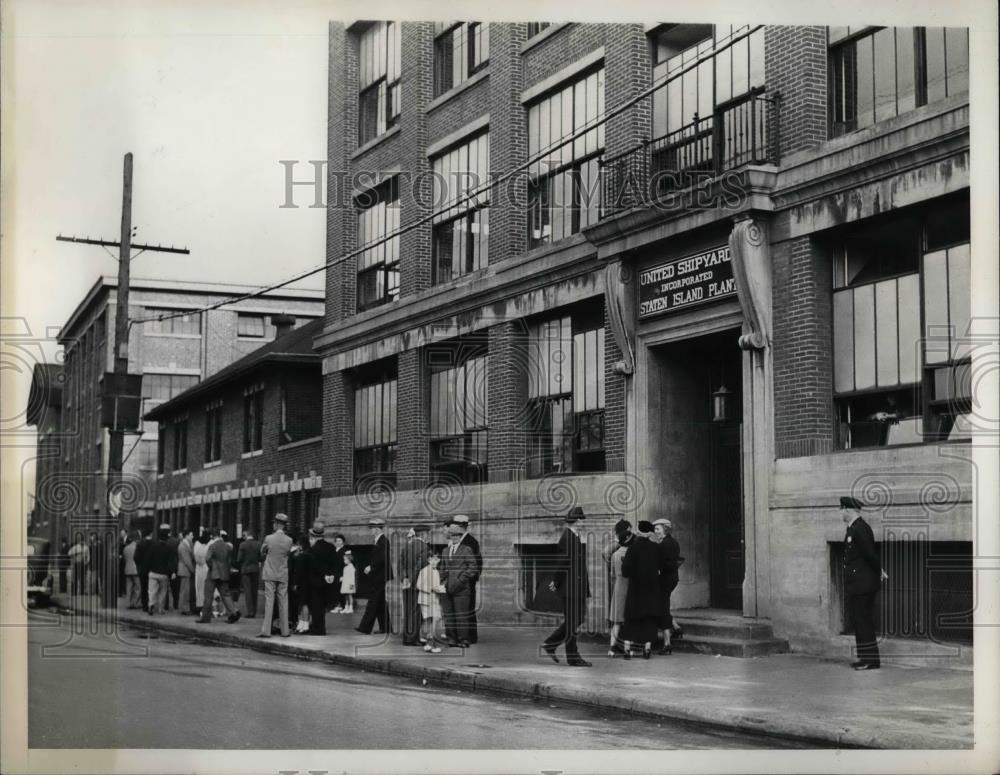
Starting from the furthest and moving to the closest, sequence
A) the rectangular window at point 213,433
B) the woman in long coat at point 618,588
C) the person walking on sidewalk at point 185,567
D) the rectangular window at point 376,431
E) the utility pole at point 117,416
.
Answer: the rectangular window at point 213,433
the person walking on sidewalk at point 185,567
the rectangular window at point 376,431
the utility pole at point 117,416
the woman in long coat at point 618,588

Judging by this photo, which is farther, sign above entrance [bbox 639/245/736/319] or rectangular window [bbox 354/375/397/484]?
rectangular window [bbox 354/375/397/484]

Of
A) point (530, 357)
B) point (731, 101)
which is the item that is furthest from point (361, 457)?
point (731, 101)

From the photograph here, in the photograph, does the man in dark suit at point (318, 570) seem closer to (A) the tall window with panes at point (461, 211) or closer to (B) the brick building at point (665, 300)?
(B) the brick building at point (665, 300)

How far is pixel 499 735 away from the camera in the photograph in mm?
11070

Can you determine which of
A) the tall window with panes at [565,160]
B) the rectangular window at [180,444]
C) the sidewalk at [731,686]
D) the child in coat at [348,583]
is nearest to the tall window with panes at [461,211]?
the tall window with panes at [565,160]

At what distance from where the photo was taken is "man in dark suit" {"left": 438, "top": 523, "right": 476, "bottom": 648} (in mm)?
17438

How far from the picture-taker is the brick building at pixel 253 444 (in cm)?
2850

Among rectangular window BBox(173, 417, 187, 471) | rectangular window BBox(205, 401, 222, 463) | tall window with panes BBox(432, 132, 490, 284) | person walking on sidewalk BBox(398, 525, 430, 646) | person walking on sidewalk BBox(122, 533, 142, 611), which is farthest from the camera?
rectangular window BBox(173, 417, 187, 471)

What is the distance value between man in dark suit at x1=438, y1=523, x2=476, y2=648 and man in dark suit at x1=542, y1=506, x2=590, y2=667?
195 cm

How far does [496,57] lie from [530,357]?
16.9 feet

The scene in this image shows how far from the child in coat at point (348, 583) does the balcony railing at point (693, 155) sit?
31.0 ft

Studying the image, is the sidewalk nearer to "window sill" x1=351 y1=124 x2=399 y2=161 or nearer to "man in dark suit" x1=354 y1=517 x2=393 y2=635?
"man in dark suit" x1=354 y1=517 x2=393 y2=635

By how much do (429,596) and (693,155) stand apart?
7.11m

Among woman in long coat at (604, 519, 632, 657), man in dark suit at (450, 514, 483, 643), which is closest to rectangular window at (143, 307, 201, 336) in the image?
man in dark suit at (450, 514, 483, 643)
